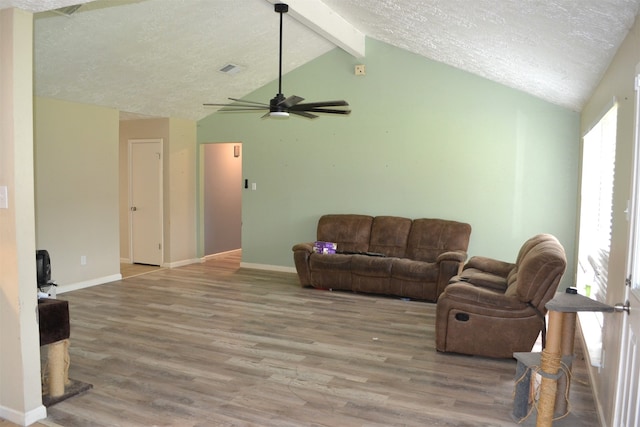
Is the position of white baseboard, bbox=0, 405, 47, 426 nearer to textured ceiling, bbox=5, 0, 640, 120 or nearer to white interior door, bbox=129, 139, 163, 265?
textured ceiling, bbox=5, 0, 640, 120

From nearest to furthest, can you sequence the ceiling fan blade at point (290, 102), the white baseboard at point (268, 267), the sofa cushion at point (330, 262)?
the ceiling fan blade at point (290, 102), the sofa cushion at point (330, 262), the white baseboard at point (268, 267)

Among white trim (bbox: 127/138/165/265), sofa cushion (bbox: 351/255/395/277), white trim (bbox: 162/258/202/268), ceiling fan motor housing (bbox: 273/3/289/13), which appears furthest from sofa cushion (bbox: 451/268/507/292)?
white trim (bbox: 127/138/165/265)

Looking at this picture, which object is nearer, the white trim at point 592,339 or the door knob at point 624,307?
the door knob at point 624,307

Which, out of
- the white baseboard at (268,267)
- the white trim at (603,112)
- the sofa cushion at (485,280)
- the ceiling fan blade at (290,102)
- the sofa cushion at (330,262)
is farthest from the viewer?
the white baseboard at (268,267)

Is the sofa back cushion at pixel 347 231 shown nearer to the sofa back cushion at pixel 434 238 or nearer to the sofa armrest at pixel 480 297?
the sofa back cushion at pixel 434 238

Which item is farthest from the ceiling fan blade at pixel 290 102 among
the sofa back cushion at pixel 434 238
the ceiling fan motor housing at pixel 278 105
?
the sofa back cushion at pixel 434 238

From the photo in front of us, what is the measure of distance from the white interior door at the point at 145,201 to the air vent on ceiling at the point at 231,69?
A: 6.19 ft

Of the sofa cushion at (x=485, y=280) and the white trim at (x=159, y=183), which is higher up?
the white trim at (x=159, y=183)

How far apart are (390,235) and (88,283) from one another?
4.16 m

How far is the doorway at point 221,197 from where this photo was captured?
8875 millimetres

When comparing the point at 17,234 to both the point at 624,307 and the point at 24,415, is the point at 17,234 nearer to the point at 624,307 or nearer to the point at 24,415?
the point at 24,415

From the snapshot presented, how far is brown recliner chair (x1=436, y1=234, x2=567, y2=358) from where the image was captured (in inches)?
153

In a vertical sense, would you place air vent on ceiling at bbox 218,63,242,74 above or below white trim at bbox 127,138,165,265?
above

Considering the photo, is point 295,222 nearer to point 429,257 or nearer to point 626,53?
point 429,257
